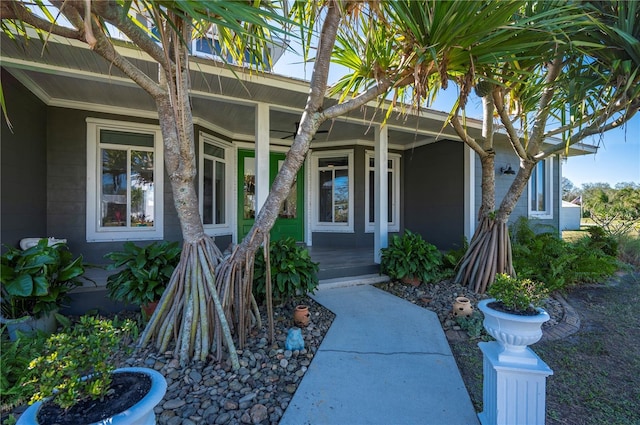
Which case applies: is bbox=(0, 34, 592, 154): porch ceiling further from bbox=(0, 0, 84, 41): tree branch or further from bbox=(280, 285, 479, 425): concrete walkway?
bbox=(280, 285, 479, 425): concrete walkway

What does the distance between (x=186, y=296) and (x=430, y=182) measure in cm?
634

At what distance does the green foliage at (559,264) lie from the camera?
472cm

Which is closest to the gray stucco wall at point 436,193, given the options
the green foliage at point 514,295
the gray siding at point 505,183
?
the gray siding at point 505,183

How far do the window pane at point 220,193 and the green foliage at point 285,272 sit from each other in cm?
291

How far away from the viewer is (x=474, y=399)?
2176 millimetres

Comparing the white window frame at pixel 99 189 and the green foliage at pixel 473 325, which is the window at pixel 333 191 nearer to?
the white window frame at pixel 99 189

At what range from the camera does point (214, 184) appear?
20.3ft

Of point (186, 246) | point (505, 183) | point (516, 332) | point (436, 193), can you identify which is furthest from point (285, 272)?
point (505, 183)

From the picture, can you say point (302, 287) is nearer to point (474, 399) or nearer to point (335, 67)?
point (474, 399)

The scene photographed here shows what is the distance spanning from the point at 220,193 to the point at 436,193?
4.79 metres

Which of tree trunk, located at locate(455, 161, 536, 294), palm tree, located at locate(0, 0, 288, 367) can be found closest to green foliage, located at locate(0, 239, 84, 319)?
palm tree, located at locate(0, 0, 288, 367)

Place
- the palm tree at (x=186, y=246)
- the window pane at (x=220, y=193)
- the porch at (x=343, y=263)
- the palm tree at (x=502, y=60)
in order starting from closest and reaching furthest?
the palm tree at (x=186, y=246)
the palm tree at (x=502, y=60)
the porch at (x=343, y=263)
the window pane at (x=220, y=193)

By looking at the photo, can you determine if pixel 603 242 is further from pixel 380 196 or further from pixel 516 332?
pixel 516 332

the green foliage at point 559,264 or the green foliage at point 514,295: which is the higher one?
the green foliage at point 514,295
